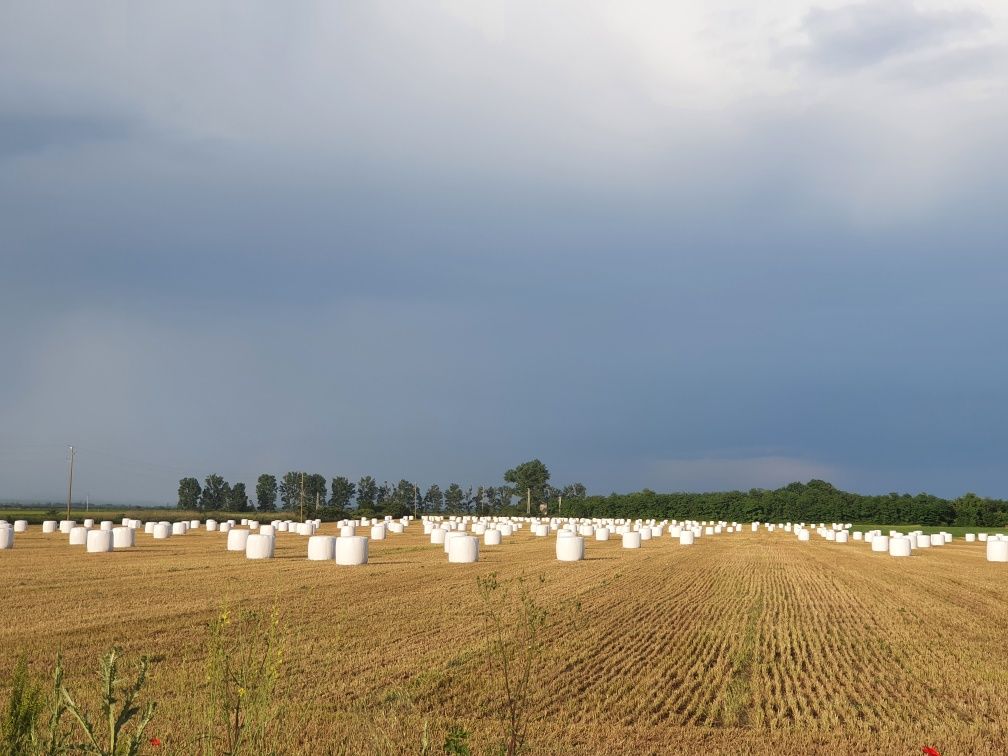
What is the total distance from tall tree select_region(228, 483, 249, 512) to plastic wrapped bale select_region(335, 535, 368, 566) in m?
141

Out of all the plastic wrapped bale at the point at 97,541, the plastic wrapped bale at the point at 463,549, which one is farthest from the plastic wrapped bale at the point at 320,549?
the plastic wrapped bale at the point at 97,541

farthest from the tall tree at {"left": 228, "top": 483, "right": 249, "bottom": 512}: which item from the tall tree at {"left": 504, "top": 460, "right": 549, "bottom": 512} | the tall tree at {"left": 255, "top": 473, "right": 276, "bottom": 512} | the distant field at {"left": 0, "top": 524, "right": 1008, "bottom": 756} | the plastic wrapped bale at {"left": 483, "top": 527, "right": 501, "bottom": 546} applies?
the distant field at {"left": 0, "top": 524, "right": 1008, "bottom": 756}

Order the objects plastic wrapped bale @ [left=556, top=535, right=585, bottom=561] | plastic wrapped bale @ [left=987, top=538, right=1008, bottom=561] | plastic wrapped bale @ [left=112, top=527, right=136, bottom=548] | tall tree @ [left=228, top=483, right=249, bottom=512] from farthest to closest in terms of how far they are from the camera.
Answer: tall tree @ [left=228, top=483, right=249, bottom=512]
plastic wrapped bale @ [left=987, top=538, right=1008, bottom=561]
plastic wrapped bale @ [left=112, top=527, right=136, bottom=548]
plastic wrapped bale @ [left=556, top=535, right=585, bottom=561]

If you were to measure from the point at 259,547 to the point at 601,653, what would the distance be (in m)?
25.2

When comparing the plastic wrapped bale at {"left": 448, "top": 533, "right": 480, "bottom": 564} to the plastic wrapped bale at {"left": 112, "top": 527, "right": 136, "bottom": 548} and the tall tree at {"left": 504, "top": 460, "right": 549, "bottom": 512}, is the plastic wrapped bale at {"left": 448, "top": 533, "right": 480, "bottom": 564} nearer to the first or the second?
the plastic wrapped bale at {"left": 112, "top": 527, "right": 136, "bottom": 548}

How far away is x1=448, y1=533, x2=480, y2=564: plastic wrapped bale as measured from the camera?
37.4 m

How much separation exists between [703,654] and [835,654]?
2.34 meters

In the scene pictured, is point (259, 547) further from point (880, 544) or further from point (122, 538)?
point (880, 544)

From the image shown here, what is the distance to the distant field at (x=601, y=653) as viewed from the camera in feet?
35.3

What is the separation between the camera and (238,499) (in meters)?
186

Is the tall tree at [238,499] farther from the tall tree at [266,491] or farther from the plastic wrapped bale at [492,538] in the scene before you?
the plastic wrapped bale at [492,538]

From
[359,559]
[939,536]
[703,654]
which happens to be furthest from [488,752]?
[939,536]

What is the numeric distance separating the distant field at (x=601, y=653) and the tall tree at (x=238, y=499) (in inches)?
5793

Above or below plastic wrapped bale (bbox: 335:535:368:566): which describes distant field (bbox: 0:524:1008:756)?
below
